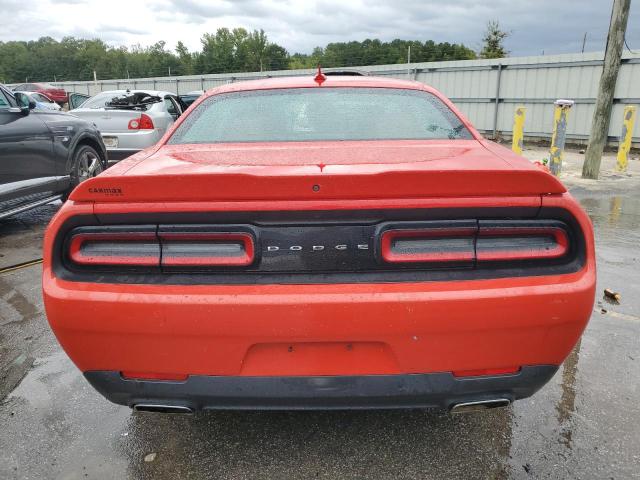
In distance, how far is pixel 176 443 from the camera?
2.38m

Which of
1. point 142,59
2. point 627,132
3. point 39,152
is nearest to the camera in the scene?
point 39,152

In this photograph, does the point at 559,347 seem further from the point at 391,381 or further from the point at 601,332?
the point at 601,332

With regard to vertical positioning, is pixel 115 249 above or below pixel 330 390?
above

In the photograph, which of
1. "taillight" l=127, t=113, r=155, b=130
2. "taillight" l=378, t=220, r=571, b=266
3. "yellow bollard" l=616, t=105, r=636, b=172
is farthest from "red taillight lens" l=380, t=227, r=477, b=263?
"yellow bollard" l=616, t=105, r=636, b=172

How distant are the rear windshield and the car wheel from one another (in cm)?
407

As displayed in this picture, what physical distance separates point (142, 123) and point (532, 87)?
11.3m

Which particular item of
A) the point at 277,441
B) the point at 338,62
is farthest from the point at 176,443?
the point at 338,62

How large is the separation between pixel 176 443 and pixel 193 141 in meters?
1.45

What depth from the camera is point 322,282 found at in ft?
5.92

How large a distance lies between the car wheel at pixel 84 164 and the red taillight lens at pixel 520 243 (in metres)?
5.64

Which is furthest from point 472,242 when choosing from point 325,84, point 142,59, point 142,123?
point 142,59

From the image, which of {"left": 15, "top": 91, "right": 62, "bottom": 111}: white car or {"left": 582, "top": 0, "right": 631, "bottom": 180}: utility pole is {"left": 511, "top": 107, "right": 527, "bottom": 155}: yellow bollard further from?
{"left": 15, "top": 91, "right": 62, "bottom": 111}: white car

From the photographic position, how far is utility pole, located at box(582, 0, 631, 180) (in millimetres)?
8734

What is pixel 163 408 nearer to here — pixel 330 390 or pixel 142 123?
pixel 330 390
